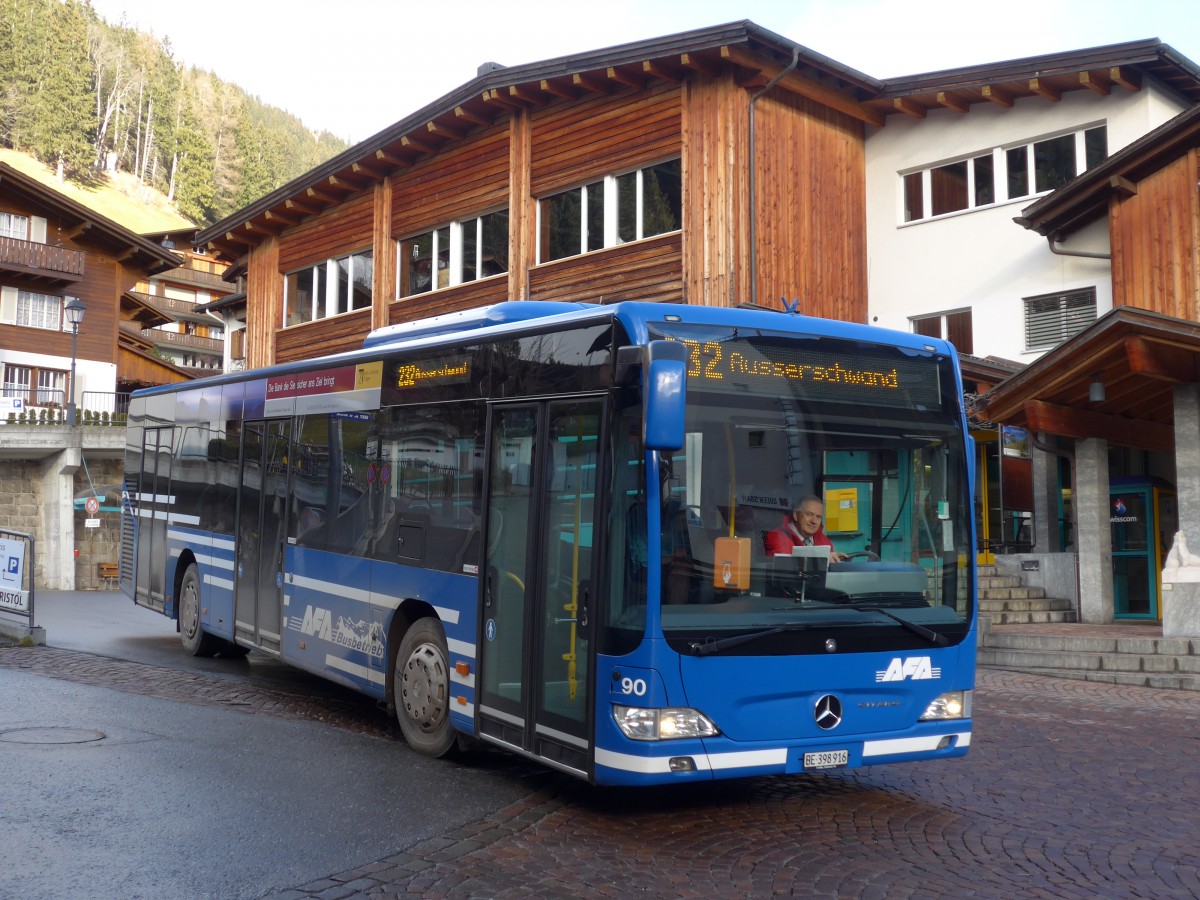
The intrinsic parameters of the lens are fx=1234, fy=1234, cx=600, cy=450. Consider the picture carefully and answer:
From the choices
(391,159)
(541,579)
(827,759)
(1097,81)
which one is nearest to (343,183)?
(391,159)

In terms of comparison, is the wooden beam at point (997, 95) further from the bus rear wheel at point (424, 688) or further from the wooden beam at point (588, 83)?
the bus rear wheel at point (424, 688)

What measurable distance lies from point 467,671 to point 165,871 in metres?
2.46

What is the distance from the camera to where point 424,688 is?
27.2 ft

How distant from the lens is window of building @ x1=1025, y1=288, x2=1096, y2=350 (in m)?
21.2

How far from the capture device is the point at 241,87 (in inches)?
6796

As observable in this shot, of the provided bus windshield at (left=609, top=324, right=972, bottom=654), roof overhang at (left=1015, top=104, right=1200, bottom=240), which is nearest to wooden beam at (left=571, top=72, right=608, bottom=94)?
roof overhang at (left=1015, top=104, right=1200, bottom=240)

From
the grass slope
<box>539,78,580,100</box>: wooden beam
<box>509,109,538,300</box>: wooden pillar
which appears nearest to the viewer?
<box>539,78,580,100</box>: wooden beam

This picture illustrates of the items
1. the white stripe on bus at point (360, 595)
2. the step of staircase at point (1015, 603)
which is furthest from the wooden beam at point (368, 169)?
the white stripe on bus at point (360, 595)

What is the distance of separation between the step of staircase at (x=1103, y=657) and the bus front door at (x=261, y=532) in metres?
8.83

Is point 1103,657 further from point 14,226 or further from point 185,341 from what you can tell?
point 185,341

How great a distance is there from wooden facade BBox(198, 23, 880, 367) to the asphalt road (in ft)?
40.7

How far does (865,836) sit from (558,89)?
728 inches

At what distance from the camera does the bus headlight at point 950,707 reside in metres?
6.95

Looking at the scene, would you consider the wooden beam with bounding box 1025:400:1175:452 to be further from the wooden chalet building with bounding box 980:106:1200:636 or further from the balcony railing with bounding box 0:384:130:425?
the balcony railing with bounding box 0:384:130:425
